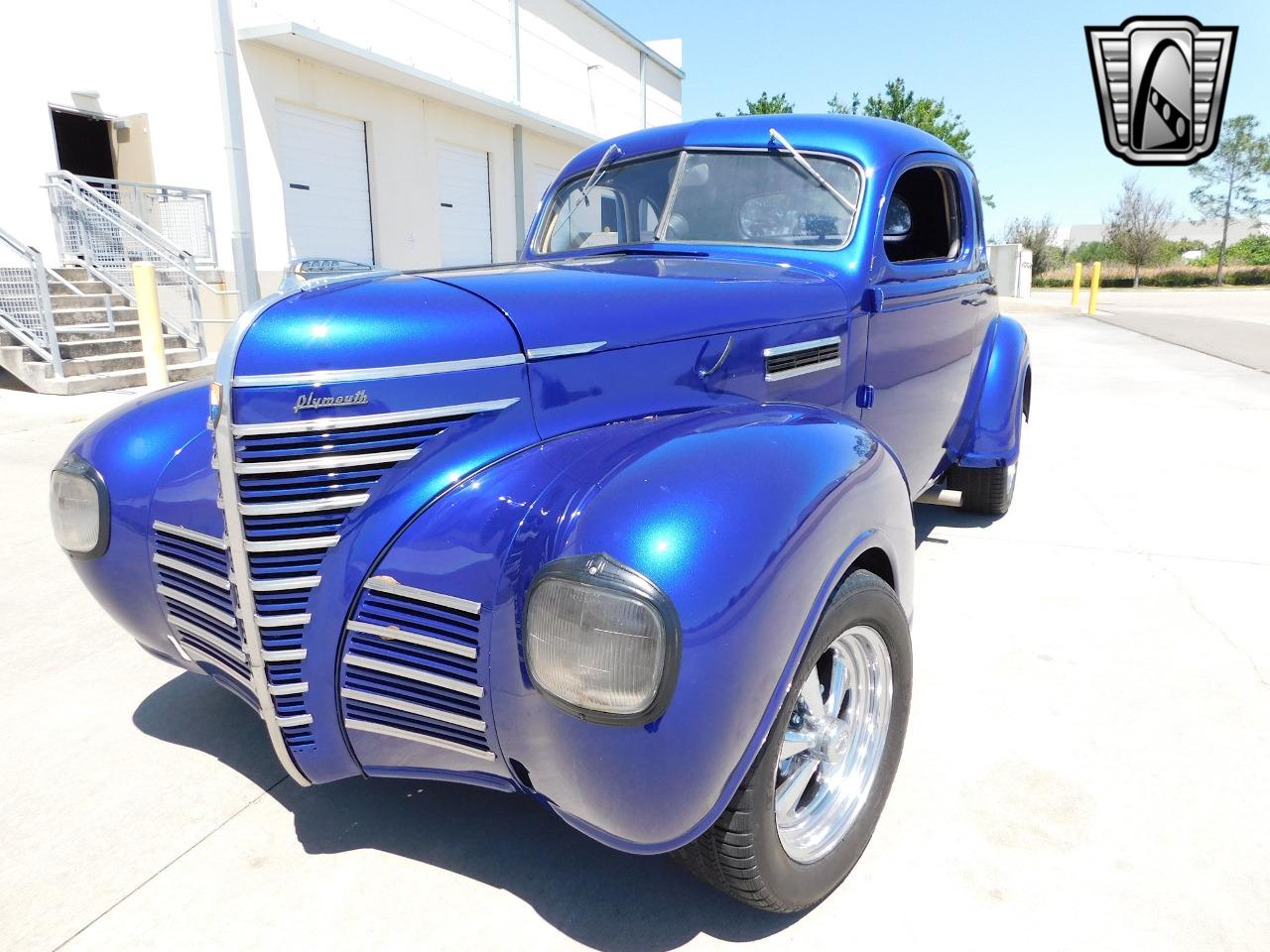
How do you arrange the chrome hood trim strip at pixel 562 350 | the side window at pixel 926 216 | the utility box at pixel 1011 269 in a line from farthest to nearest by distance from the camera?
the utility box at pixel 1011 269 → the side window at pixel 926 216 → the chrome hood trim strip at pixel 562 350

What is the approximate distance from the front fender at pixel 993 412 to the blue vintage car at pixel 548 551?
6.67 feet

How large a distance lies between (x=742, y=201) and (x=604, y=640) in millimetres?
2043

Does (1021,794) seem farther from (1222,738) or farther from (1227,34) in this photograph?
(1227,34)

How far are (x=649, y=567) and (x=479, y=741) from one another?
529 mm

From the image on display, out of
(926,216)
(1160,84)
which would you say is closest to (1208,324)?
(1160,84)

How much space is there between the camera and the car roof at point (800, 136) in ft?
9.96

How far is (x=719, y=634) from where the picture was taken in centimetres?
147

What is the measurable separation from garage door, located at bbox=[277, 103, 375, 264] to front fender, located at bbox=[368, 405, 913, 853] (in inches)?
425

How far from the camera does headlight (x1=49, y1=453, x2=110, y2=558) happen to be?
2.22 m

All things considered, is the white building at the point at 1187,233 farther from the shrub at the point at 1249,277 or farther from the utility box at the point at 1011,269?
the utility box at the point at 1011,269

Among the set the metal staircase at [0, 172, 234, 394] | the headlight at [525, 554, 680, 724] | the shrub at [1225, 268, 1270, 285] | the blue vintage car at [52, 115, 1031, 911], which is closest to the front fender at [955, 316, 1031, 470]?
the blue vintage car at [52, 115, 1031, 911]

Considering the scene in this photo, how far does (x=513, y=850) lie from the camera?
6.83ft

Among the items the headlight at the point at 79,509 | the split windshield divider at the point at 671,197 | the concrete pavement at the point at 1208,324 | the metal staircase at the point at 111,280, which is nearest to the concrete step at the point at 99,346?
the metal staircase at the point at 111,280

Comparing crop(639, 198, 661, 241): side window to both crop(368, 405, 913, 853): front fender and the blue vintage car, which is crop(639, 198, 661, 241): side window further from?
crop(368, 405, 913, 853): front fender
